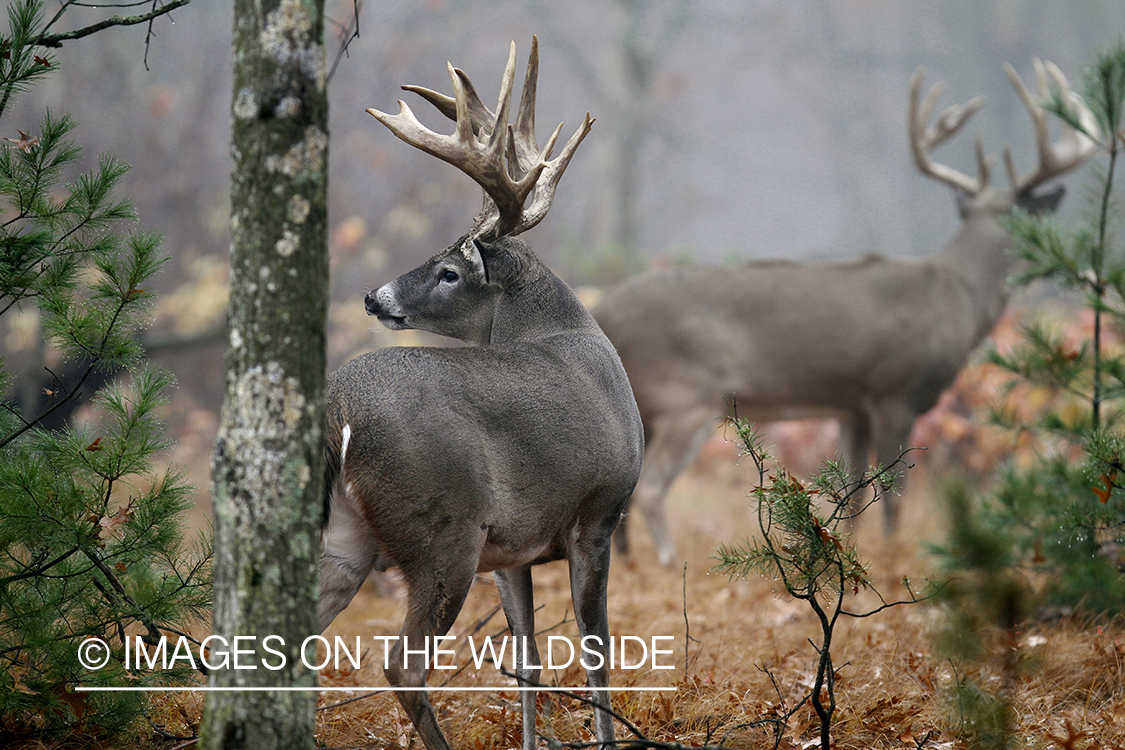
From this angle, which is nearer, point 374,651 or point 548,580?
point 374,651

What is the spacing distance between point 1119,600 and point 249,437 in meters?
4.02

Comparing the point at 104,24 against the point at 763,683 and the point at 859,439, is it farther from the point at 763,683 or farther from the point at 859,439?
the point at 859,439

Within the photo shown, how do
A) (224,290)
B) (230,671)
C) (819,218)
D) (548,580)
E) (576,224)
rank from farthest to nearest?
1. (819,218)
2. (576,224)
3. (224,290)
4. (548,580)
5. (230,671)

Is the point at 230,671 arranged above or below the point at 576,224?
below

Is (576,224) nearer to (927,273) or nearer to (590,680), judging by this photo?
(927,273)

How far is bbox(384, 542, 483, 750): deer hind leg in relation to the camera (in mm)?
2775

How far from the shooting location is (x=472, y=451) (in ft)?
9.23

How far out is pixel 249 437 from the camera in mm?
2127

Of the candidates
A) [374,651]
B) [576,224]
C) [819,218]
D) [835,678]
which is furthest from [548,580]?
[819,218]

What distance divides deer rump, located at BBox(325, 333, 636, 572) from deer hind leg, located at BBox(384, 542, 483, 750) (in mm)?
39

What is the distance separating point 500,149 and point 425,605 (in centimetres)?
147

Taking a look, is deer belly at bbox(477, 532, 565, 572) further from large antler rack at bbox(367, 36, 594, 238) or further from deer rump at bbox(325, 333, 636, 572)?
large antler rack at bbox(367, 36, 594, 238)

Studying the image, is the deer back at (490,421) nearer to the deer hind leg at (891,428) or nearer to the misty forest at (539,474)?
the misty forest at (539,474)

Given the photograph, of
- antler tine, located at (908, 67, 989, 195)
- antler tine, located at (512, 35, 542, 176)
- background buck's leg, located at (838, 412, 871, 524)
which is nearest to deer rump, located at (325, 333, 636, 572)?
antler tine, located at (512, 35, 542, 176)
